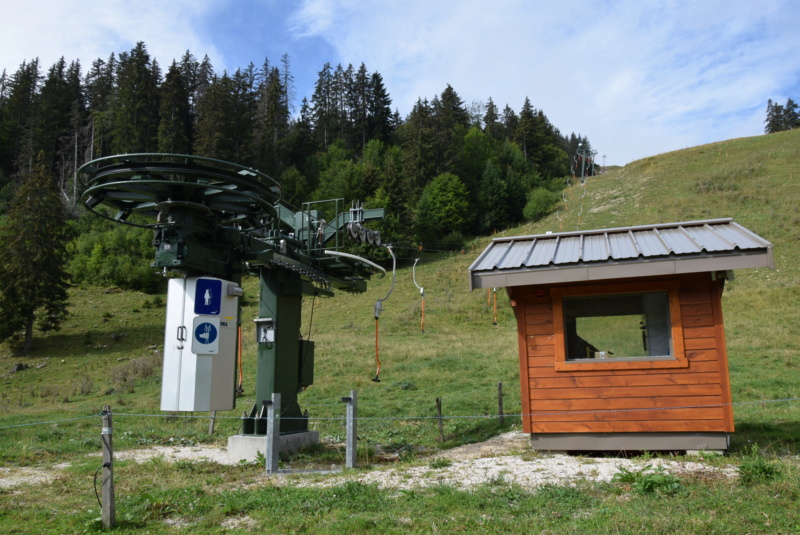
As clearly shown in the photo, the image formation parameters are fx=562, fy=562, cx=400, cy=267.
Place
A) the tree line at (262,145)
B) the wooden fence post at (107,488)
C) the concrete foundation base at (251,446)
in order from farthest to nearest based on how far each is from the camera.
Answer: the tree line at (262,145), the concrete foundation base at (251,446), the wooden fence post at (107,488)

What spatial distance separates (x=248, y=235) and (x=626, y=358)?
7.32 metres

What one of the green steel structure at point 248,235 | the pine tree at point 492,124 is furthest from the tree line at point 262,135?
the green steel structure at point 248,235

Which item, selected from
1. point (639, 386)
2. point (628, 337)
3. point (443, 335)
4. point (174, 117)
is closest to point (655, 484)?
point (639, 386)

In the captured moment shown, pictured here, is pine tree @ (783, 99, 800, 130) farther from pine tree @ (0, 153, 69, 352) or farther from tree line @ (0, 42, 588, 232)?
pine tree @ (0, 153, 69, 352)

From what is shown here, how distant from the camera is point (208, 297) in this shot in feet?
29.3

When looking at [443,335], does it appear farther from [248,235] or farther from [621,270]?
[621,270]

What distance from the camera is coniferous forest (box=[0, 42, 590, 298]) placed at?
203 feet

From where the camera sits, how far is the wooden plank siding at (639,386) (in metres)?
8.52

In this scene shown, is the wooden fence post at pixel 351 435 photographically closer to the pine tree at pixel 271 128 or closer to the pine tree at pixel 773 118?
the pine tree at pixel 271 128

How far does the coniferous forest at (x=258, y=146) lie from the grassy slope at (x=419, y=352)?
709 cm

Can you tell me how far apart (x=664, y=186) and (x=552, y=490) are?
6145cm

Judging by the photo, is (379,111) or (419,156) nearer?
(419,156)

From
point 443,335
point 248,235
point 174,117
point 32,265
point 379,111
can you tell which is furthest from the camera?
point 379,111

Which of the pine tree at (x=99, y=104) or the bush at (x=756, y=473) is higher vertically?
the pine tree at (x=99, y=104)
